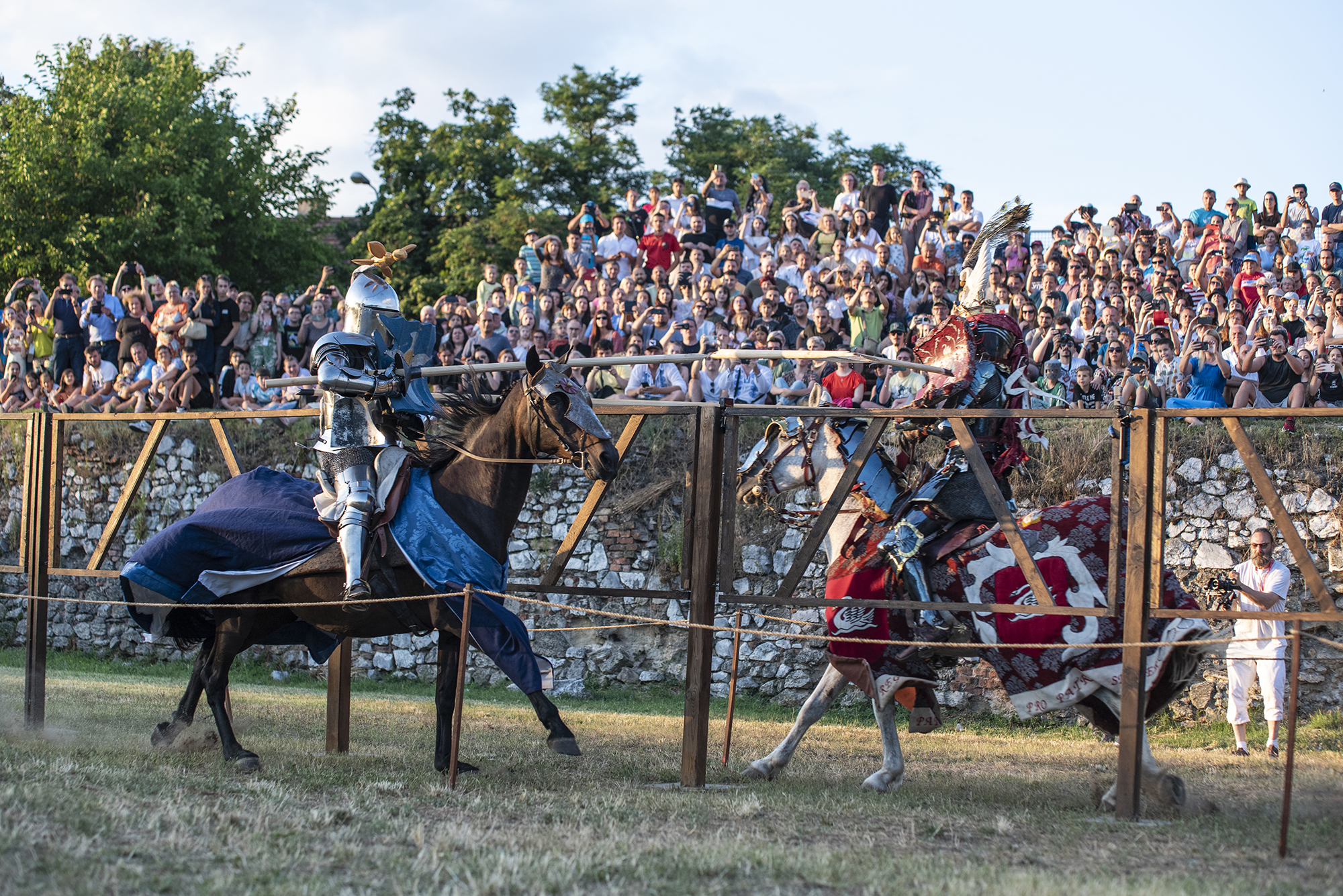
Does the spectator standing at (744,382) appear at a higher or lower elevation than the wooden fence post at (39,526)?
higher

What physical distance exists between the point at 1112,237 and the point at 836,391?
18.3 ft

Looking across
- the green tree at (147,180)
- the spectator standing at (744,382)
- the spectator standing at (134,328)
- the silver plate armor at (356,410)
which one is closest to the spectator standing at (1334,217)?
the spectator standing at (744,382)

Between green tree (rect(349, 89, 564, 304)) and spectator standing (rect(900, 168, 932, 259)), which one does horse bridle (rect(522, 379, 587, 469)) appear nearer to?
spectator standing (rect(900, 168, 932, 259))

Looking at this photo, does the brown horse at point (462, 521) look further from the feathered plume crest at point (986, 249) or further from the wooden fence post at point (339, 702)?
the feathered plume crest at point (986, 249)

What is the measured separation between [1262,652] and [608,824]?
6.58m

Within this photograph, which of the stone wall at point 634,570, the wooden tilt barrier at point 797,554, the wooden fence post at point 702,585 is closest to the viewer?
the wooden tilt barrier at point 797,554

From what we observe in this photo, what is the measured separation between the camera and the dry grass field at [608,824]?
16.2 feet

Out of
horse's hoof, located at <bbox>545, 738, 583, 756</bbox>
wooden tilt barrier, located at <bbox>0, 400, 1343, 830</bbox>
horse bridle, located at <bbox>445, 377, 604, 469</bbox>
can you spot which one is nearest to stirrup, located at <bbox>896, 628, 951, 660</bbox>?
wooden tilt barrier, located at <bbox>0, 400, 1343, 830</bbox>

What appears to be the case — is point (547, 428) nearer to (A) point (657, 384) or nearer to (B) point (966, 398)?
(B) point (966, 398)

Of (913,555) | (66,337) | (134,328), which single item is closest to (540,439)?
(913,555)

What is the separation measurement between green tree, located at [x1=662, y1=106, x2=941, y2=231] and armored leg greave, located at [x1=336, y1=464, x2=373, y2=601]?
23085mm

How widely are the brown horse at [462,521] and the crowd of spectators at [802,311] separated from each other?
3370 mm

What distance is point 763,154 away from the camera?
31750 millimetres

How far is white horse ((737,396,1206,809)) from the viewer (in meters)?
7.74
